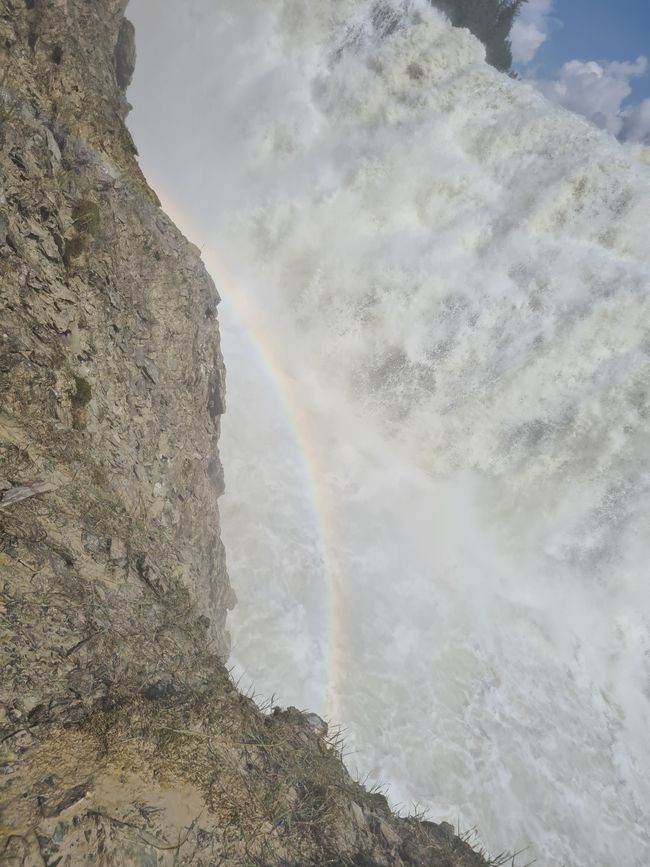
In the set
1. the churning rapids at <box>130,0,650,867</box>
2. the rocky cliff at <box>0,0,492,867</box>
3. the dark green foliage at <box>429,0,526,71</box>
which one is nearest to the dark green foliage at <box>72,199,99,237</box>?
the rocky cliff at <box>0,0,492,867</box>

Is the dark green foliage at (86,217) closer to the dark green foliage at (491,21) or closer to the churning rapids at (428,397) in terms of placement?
the churning rapids at (428,397)

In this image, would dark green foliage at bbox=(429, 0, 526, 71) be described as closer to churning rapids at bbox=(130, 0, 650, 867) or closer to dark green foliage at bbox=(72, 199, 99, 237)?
churning rapids at bbox=(130, 0, 650, 867)

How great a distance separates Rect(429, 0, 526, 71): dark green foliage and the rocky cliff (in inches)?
1061

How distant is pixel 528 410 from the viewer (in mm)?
17531

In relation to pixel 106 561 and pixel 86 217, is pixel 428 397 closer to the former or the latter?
pixel 86 217

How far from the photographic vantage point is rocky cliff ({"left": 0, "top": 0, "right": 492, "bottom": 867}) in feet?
10.4

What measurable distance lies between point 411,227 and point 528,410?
28.2ft

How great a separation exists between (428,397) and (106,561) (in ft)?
52.6

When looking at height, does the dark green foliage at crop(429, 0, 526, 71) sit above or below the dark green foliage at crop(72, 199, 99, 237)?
above

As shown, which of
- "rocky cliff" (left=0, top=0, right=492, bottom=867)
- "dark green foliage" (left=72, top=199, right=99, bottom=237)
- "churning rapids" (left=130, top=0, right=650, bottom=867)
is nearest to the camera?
"rocky cliff" (left=0, top=0, right=492, bottom=867)

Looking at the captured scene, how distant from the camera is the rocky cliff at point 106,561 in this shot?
10.4 ft

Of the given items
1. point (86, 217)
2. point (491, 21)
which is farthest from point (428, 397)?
point (491, 21)

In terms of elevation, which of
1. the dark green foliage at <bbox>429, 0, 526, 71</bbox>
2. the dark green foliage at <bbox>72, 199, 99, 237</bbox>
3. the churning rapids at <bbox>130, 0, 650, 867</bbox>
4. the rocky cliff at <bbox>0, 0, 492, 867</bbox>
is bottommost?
the rocky cliff at <bbox>0, 0, 492, 867</bbox>

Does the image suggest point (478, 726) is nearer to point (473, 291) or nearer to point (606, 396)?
point (606, 396)
